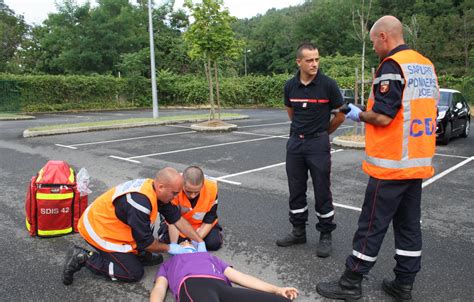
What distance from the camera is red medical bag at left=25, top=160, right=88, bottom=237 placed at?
403 centimetres

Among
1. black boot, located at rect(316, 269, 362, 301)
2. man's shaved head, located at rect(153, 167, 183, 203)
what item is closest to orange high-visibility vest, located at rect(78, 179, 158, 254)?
man's shaved head, located at rect(153, 167, 183, 203)

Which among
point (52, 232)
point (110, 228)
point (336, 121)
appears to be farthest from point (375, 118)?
point (52, 232)

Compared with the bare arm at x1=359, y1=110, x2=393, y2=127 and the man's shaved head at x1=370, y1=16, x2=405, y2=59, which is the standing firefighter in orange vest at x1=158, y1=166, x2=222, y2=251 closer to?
the bare arm at x1=359, y1=110, x2=393, y2=127

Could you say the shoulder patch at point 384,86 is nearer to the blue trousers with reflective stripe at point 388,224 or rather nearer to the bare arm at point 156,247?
the blue trousers with reflective stripe at point 388,224

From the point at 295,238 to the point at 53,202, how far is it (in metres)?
2.58

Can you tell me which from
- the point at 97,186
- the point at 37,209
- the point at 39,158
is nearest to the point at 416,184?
the point at 37,209

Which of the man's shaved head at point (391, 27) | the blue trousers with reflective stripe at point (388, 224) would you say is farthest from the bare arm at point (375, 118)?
the man's shaved head at point (391, 27)

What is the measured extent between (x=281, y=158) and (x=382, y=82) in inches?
237

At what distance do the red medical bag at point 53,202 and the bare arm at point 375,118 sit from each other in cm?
309

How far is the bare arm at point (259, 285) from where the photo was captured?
9.17 feet

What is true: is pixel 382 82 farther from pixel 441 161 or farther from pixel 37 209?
pixel 441 161

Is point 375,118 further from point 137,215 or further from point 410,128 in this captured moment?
point 137,215

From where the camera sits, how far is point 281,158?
8.76m

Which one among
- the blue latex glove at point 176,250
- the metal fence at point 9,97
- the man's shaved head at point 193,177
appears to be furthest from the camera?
the metal fence at point 9,97
